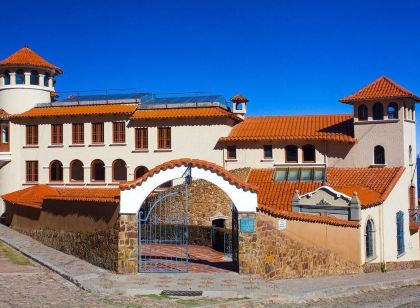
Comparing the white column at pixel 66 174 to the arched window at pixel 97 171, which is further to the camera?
the white column at pixel 66 174

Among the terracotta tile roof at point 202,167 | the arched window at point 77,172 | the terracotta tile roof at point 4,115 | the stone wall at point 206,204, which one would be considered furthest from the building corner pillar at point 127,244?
the terracotta tile roof at point 4,115

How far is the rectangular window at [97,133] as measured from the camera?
127 feet

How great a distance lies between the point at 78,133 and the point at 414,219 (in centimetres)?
2300

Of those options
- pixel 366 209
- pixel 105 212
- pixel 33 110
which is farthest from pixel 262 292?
pixel 33 110

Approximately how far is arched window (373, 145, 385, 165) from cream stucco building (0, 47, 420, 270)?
61mm

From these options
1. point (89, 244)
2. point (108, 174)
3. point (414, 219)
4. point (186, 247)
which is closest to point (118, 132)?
point (108, 174)

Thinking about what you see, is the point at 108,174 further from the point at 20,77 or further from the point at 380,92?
the point at 380,92

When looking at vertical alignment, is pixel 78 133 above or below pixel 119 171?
above

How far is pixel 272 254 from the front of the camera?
17.2 m

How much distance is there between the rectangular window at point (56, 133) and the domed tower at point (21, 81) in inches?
109

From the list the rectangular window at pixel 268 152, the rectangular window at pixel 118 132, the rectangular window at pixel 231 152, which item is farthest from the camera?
the rectangular window at pixel 118 132

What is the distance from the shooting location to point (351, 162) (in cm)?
3469

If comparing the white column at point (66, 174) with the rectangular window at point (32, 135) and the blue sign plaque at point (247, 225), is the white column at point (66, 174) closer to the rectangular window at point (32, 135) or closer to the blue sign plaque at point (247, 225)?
the rectangular window at point (32, 135)

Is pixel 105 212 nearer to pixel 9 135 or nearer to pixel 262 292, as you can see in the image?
pixel 262 292
